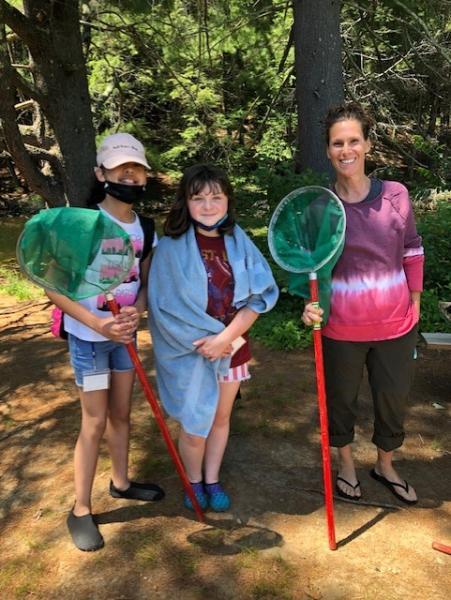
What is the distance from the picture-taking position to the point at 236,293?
240cm

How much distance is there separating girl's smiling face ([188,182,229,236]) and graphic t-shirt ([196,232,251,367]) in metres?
0.09

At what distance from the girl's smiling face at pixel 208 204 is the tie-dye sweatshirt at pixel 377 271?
0.54 metres

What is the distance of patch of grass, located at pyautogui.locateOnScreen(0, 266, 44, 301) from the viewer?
23.4 feet

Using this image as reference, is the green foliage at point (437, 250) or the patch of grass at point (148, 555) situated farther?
the green foliage at point (437, 250)

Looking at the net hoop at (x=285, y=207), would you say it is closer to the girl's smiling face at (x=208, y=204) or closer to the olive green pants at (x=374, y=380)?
the girl's smiling face at (x=208, y=204)

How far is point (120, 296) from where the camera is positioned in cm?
242

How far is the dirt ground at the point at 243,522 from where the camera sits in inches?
88.4

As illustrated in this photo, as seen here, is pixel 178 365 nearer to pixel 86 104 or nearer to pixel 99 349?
pixel 99 349

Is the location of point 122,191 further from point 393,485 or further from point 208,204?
point 393,485

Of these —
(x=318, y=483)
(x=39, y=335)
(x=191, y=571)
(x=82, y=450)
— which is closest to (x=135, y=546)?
(x=191, y=571)

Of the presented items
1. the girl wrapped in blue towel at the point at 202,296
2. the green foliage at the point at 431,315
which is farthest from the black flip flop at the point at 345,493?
the green foliage at the point at 431,315

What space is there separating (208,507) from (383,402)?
0.98 metres

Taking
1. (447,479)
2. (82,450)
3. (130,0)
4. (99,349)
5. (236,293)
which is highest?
(130,0)

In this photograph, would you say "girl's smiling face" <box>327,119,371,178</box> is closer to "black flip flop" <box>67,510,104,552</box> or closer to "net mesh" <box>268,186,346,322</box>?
"net mesh" <box>268,186,346,322</box>
